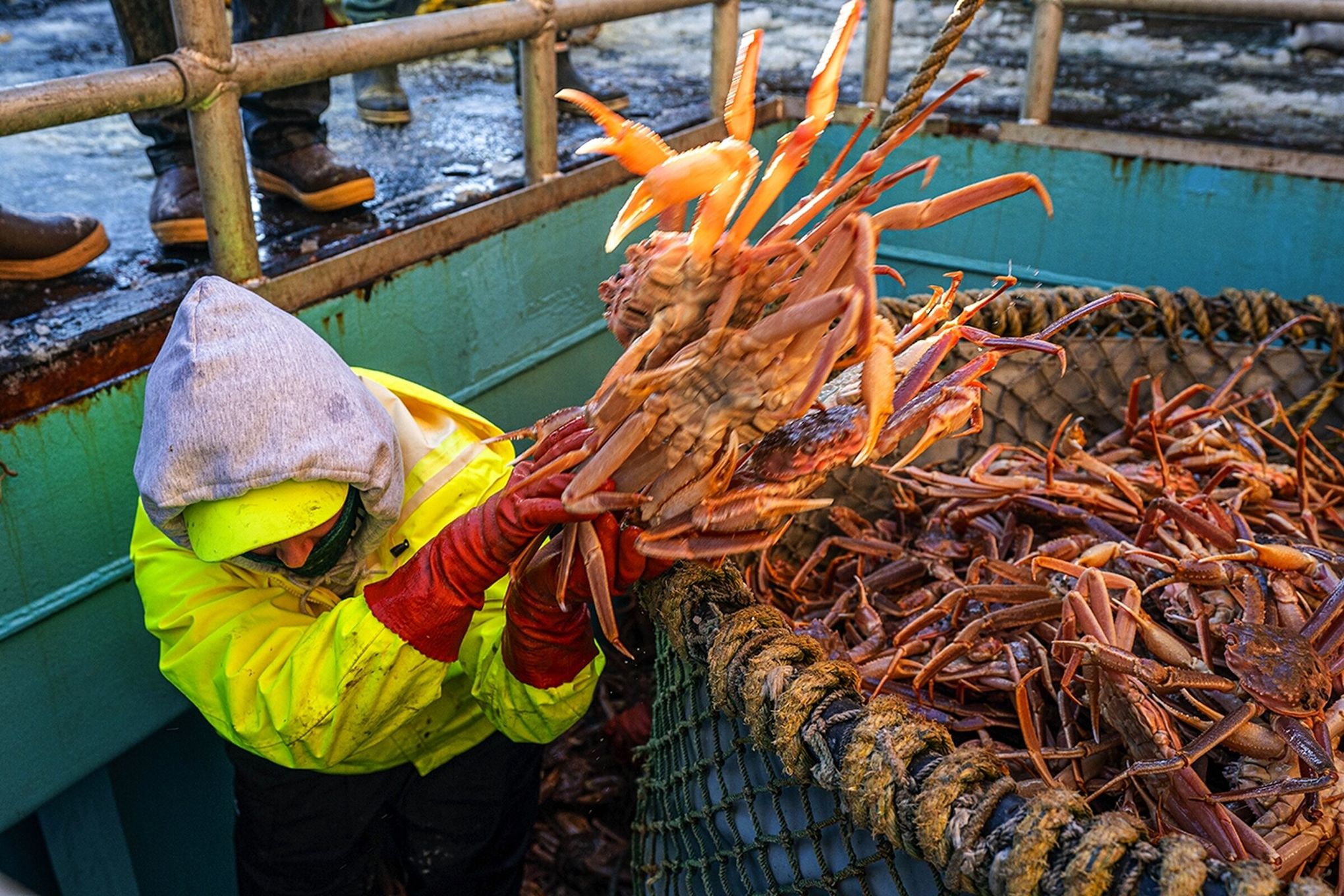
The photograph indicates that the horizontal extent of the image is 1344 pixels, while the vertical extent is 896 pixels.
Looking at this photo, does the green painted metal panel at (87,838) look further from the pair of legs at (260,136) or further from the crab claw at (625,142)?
the crab claw at (625,142)

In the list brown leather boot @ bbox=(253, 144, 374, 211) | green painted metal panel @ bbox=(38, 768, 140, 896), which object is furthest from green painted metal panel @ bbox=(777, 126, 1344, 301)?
green painted metal panel @ bbox=(38, 768, 140, 896)

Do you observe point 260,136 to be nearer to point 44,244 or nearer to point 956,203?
point 44,244

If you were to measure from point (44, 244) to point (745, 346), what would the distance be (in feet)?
5.48

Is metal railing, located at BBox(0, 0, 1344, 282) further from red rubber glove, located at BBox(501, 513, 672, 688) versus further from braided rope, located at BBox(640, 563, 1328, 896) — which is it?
braided rope, located at BBox(640, 563, 1328, 896)

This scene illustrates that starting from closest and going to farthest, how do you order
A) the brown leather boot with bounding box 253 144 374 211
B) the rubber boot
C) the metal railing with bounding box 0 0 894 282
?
1. the metal railing with bounding box 0 0 894 282
2. the brown leather boot with bounding box 253 144 374 211
3. the rubber boot

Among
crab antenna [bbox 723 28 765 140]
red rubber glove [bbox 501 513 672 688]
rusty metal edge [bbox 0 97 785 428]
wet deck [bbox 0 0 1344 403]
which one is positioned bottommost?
red rubber glove [bbox 501 513 672 688]

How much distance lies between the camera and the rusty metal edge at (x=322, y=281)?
1.86 m

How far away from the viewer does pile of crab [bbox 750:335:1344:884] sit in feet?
4.79

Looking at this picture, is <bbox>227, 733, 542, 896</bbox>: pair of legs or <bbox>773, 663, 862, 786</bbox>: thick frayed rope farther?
<bbox>227, 733, 542, 896</bbox>: pair of legs

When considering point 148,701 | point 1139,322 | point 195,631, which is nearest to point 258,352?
point 195,631

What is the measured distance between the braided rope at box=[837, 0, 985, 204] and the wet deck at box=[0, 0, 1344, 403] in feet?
4.56

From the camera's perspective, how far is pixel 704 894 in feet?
5.24

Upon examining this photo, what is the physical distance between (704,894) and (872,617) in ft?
2.04

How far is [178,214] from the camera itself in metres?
2.33
